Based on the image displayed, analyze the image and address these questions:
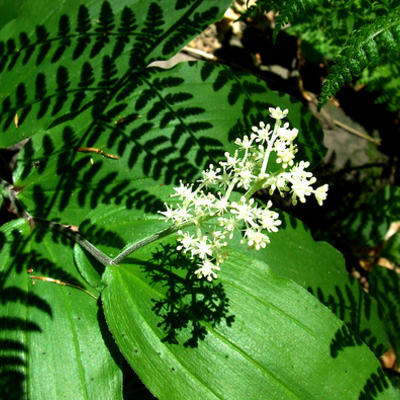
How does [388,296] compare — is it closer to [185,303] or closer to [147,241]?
[185,303]

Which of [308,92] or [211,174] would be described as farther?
[308,92]

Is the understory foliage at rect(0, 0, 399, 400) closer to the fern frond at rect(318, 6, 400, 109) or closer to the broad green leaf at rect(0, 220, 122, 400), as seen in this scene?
the broad green leaf at rect(0, 220, 122, 400)

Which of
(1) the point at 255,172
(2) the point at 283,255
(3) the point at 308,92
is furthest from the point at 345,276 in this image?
(3) the point at 308,92

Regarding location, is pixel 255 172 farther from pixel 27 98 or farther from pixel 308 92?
pixel 308 92

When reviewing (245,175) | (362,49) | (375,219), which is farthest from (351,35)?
(375,219)

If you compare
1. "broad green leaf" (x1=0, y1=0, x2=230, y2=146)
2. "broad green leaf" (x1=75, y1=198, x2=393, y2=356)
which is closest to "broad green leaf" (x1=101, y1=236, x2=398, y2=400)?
"broad green leaf" (x1=75, y1=198, x2=393, y2=356)

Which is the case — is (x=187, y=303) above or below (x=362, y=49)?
below

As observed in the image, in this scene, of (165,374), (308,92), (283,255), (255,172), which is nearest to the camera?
(255,172)
